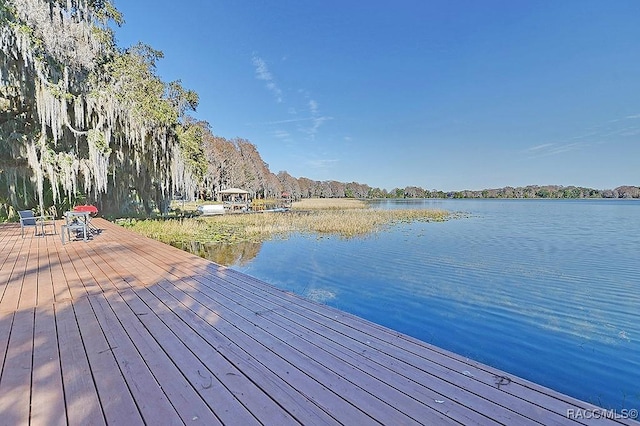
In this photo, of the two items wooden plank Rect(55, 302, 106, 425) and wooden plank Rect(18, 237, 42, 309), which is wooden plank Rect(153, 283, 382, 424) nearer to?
wooden plank Rect(55, 302, 106, 425)

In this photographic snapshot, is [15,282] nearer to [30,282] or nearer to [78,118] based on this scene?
[30,282]

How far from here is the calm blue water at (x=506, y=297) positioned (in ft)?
11.7

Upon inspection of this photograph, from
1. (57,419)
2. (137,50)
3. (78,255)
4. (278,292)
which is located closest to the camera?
(57,419)

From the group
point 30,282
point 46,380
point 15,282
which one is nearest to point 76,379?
point 46,380

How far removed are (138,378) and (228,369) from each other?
0.49 metres

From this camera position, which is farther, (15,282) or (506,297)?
(506,297)

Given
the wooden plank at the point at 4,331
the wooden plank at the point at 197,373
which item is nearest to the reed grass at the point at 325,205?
the wooden plank at the point at 4,331

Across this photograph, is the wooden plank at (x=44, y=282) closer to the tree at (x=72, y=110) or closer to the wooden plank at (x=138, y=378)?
the wooden plank at (x=138, y=378)

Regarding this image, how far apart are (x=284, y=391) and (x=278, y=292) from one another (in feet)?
6.15

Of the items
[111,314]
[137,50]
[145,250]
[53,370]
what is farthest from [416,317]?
[137,50]

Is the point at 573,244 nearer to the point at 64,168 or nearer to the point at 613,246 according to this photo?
the point at 613,246

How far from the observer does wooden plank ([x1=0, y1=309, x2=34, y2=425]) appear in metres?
1.48

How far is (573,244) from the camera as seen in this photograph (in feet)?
37.8

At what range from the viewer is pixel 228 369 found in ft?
6.22
